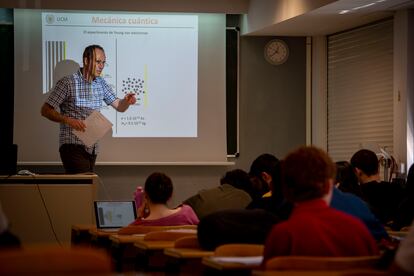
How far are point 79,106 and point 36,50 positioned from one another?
113cm

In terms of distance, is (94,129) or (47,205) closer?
(47,205)

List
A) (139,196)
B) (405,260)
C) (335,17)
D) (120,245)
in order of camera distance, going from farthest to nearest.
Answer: (335,17) < (139,196) < (120,245) < (405,260)

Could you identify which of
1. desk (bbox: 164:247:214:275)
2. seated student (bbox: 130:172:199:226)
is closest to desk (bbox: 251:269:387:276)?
desk (bbox: 164:247:214:275)

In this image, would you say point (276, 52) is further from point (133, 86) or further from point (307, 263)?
point (307, 263)

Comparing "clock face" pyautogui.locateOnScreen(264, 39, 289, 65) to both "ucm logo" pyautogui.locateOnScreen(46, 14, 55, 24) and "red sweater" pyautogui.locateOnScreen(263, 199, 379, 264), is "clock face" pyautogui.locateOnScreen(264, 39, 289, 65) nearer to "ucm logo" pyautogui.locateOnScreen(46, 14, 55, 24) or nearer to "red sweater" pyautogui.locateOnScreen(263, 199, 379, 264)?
"ucm logo" pyautogui.locateOnScreen(46, 14, 55, 24)

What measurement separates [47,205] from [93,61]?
6.96ft

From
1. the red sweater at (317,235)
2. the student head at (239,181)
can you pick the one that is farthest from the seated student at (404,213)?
the red sweater at (317,235)

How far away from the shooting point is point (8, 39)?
32.2ft

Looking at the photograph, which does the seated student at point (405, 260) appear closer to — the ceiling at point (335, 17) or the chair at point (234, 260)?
the chair at point (234, 260)

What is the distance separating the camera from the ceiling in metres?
8.22

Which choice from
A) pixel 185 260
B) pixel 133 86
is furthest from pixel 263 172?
pixel 133 86

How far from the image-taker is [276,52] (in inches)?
413

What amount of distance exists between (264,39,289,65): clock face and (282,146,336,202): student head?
7.36 meters

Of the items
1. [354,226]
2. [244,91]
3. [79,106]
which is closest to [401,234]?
[354,226]
